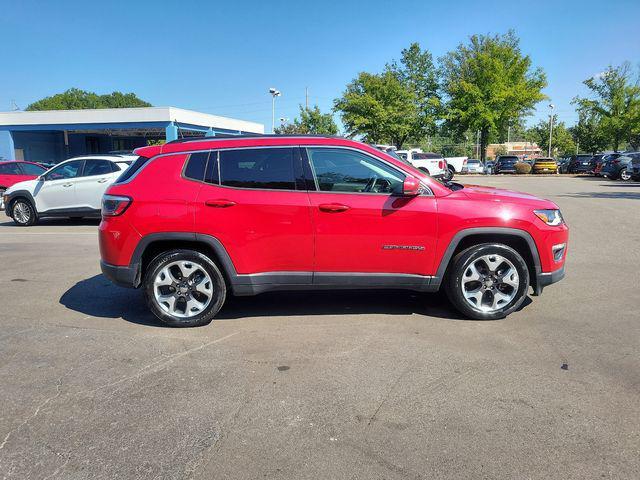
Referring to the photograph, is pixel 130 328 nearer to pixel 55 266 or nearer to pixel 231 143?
pixel 231 143

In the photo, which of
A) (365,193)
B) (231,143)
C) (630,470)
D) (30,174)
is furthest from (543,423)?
(30,174)

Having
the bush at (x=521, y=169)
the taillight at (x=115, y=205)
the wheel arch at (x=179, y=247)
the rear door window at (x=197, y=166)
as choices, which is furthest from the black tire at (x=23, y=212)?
the bush at (x=521, y=169)

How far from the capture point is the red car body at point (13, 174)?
1634cm

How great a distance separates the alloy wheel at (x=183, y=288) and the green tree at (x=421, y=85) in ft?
143

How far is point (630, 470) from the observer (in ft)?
8.80

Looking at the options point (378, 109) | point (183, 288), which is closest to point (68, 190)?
point (183, 288)

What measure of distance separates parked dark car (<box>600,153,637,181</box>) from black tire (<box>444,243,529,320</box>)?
2852 cm

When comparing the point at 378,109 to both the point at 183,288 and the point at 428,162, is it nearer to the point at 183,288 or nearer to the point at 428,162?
the point at 428,162

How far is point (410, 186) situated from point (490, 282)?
1.29 metres

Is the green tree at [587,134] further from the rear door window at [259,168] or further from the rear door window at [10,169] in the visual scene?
the rear door window at [259,168]

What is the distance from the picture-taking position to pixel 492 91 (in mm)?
43375

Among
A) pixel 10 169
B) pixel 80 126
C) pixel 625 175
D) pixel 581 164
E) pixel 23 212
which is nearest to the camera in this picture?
pixel 23 212

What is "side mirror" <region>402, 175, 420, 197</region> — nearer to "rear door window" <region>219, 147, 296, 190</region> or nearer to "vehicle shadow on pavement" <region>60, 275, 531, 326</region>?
"rear door window" <region>219, 147, 296, 190</region>

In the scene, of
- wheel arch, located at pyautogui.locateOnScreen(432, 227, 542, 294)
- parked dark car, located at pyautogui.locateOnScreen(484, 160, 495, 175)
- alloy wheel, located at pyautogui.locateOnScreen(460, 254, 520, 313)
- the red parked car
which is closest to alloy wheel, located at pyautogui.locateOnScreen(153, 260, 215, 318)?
wheel arch, located at pyautogui.locateOnScreen(432, 227, 542, 294)
